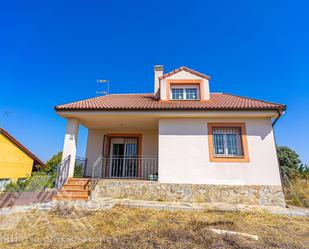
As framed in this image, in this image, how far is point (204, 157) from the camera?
7957mm

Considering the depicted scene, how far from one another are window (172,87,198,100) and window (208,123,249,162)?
2.85 m

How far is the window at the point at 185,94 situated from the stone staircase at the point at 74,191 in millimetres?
7092

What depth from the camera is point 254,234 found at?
4047mm

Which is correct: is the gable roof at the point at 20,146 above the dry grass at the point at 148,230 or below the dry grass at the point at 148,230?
above

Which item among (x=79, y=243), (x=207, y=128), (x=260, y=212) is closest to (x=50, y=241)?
(x=79, y=243)

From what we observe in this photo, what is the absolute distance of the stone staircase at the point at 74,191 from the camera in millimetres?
7082

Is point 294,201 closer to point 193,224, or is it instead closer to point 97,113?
point 193,224

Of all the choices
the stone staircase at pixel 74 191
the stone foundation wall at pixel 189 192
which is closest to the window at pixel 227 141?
the stone foundation wall at pixel 189 192

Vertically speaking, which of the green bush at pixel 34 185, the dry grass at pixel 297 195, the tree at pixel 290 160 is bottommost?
the dry grass at pixel 297 195

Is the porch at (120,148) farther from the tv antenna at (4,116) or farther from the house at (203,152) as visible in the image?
the tv antenna at (4,116)

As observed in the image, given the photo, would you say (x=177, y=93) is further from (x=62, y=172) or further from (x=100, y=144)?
(x=62, y=172)

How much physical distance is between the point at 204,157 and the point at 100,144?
265 inches

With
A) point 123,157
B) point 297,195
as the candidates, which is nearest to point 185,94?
point 123,157

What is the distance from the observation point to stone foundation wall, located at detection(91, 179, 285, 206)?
7.33 m
